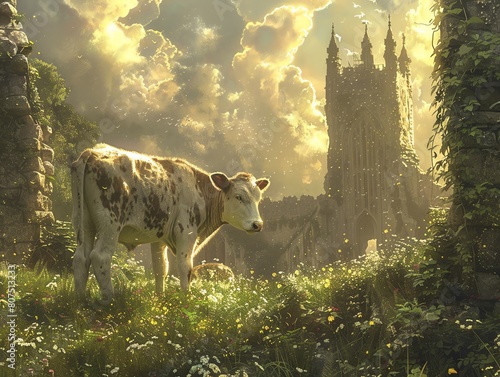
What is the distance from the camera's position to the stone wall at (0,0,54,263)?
47.6 feet

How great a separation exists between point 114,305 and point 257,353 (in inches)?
96.0

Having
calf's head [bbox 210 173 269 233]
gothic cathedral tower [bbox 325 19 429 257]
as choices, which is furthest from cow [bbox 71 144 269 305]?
gothic cathedral tower [bbox 325 19 429 257]

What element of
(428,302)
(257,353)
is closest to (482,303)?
(428,302)

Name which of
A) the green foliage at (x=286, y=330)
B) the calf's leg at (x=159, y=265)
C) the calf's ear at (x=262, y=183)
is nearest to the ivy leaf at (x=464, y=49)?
the green foliage at (x=286, y=330)

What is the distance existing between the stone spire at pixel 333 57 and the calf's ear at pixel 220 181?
5135 centimetres

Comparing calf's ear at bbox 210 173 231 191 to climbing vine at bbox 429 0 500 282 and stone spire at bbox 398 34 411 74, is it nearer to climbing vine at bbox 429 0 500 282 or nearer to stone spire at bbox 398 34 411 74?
climbing vine at bbox 429 0 500 282

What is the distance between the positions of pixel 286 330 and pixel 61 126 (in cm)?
1751

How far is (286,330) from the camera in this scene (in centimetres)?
775

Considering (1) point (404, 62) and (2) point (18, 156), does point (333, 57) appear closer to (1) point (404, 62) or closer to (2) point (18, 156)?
(1) point (404, 62)

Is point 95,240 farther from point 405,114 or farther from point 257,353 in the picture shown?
point 405,114

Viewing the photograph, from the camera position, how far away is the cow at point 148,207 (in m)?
8.85

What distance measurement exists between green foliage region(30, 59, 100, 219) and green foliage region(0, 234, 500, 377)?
13.9 metres

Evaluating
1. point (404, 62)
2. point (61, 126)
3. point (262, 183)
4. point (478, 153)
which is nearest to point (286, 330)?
point (478, 153)

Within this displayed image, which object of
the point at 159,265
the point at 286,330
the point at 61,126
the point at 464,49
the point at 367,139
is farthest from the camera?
the point at 367,139
